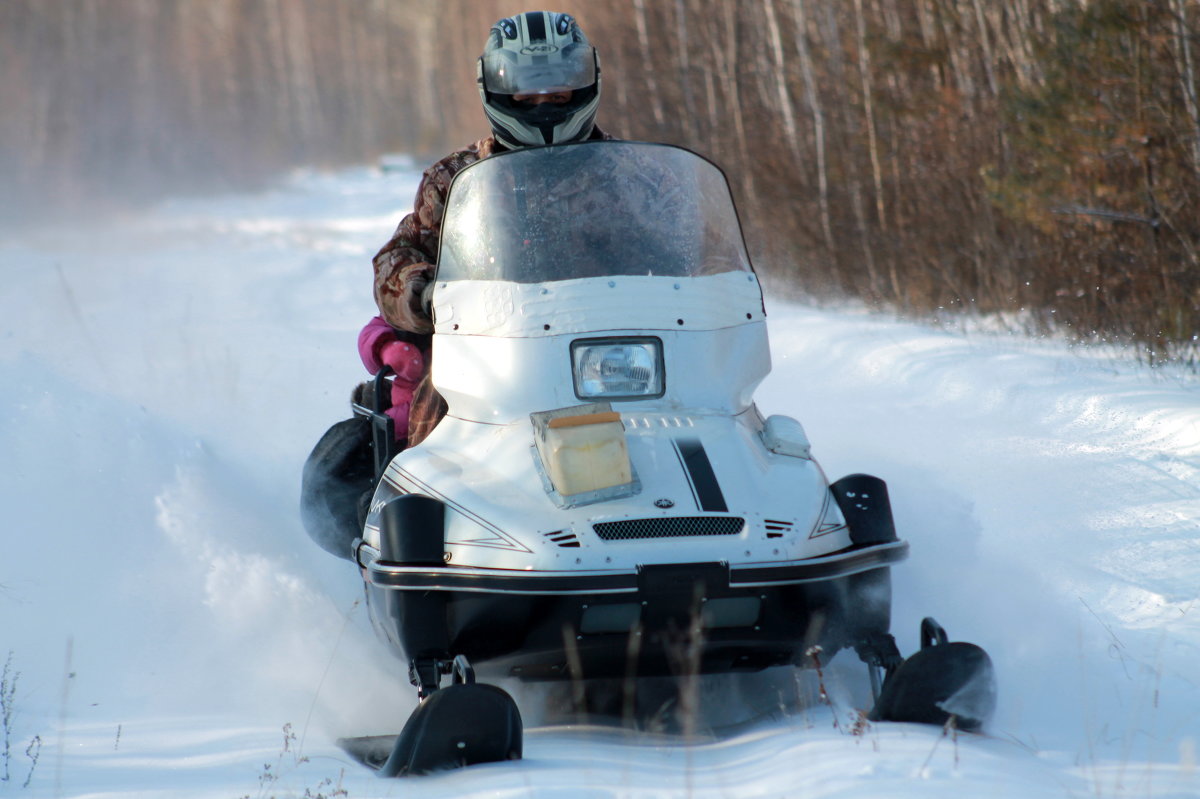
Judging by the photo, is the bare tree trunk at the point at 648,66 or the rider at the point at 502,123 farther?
the bare tree trunk at the point at 648,66

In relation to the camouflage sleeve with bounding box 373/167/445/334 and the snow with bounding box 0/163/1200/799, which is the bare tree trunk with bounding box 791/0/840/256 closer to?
the snow with bounding box 0/163/1200/799

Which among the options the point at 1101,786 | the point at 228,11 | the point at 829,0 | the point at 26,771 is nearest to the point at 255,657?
the point at 26,771

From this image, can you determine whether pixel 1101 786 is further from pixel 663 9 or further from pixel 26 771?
pixel 663 9

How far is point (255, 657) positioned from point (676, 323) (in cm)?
187

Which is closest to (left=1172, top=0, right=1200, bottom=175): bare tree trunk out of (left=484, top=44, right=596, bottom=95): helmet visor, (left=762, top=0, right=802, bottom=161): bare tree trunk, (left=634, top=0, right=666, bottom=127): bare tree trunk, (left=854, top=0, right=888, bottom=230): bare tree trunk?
(left=484, top=44, right=596, bottom=95): helmet visor

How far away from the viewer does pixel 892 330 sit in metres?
10.6

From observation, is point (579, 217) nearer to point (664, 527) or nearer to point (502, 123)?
point (502, 123)

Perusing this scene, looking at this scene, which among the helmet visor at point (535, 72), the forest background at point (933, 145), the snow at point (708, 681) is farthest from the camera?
the forest background at point (933, 145)

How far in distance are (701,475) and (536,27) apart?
2.01 m

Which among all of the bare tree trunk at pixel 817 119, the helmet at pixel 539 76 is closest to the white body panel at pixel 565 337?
the helmet at pixel 539 76

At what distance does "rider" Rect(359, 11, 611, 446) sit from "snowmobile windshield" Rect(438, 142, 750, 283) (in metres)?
0.36

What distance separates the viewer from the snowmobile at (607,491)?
3348 millimetres

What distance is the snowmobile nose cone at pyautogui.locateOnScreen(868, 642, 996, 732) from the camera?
3242mm

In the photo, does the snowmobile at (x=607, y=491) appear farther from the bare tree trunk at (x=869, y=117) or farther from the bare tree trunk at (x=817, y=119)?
the bare tree trunk at (x=817, y=119)
